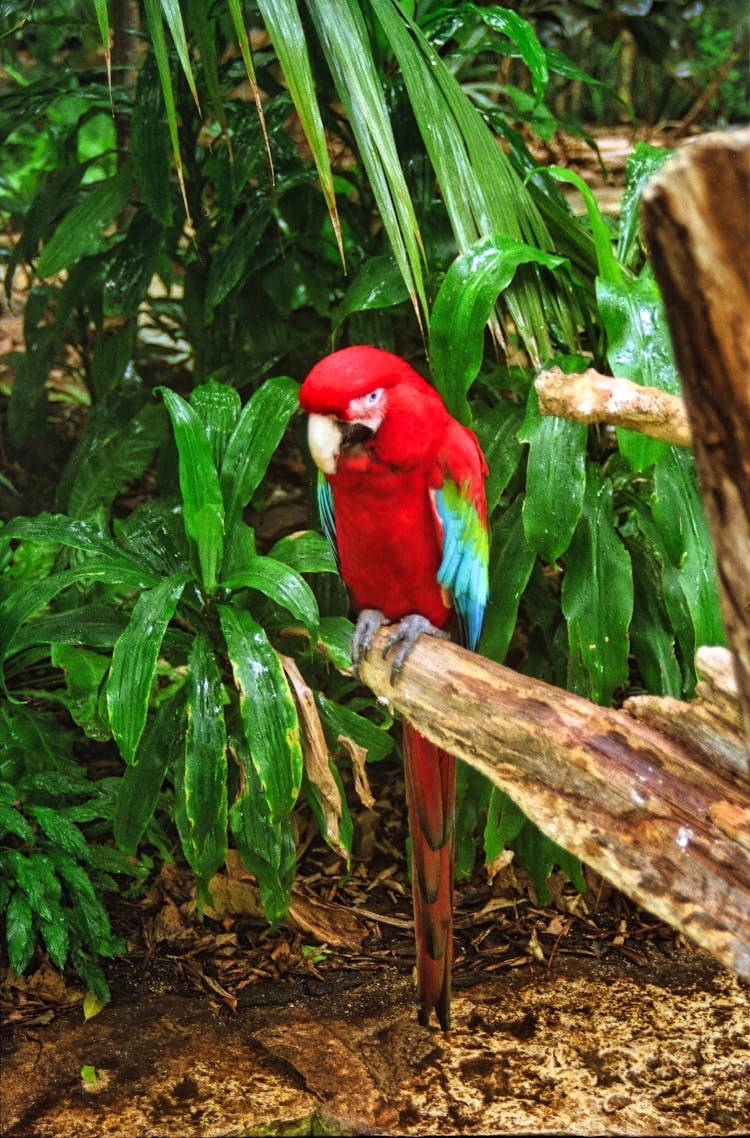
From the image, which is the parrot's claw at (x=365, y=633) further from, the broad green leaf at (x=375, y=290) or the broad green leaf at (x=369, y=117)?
the broad green leaf at (x=375, y=290)

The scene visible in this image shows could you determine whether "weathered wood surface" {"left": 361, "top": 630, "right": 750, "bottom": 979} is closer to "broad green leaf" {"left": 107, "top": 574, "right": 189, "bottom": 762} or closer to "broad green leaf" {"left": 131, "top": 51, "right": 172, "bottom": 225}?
"broad green leaf" {"left": 107, "top": 574, "right": 189, "bottom": 762}

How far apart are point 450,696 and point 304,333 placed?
55.8 inches

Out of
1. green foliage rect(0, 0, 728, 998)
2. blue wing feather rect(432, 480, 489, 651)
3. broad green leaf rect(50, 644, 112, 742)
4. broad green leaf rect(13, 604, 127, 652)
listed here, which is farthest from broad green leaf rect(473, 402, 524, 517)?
broad green leaf rect(50, 644, 112, 742)

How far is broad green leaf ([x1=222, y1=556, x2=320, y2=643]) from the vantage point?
168cm

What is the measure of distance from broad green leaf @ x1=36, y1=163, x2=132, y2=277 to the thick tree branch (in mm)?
1413

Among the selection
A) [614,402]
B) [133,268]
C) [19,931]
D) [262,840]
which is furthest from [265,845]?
[133,268]

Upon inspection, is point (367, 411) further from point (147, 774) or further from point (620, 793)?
point (147, 774)

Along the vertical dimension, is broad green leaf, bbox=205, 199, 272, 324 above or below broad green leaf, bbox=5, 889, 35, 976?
above

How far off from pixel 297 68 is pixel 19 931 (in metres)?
1.52

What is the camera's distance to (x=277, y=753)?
1652 millimetres

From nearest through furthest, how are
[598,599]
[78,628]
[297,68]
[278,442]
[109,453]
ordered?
1. [297,68]
2. [598,599]
3. [78,628]
4. [278,442]
5. [109,453]

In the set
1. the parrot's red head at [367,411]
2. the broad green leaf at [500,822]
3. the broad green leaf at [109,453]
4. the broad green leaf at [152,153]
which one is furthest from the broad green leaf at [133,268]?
the broad green leaf at [500,822]

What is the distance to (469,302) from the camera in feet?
5.36

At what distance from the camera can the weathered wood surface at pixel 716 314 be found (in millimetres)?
686
